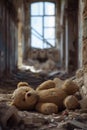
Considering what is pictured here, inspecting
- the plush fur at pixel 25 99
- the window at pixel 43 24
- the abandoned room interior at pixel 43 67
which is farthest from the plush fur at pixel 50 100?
the window at pixel 43 24

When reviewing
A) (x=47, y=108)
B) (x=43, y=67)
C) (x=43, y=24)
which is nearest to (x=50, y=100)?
(x=47, y=108)

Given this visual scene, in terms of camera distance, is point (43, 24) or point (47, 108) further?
point (43, 24)

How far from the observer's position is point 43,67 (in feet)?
67.4

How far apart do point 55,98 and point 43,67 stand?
50.9ft

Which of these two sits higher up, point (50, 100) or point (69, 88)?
point (69, 88)

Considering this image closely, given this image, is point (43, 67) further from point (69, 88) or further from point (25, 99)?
point (25, 99)

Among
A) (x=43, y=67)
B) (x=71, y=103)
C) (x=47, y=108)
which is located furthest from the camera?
(x=43, y=67)

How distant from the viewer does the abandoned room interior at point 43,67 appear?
13.8ft

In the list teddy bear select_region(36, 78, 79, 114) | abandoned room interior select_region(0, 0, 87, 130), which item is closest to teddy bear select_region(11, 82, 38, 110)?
abandoned room interior select_region(0, 0, 87, 130)

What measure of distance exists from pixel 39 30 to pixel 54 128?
20125 mm

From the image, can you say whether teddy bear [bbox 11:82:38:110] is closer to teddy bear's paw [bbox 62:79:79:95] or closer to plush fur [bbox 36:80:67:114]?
plush fur [bbox 36:80:67:114]

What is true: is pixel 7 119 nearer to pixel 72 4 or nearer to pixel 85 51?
pixel 85 51

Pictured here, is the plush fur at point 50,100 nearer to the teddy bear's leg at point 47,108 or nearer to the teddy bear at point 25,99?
the teddy bear's leg at point 47,108

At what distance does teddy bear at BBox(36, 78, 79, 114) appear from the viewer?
4.82 meters
